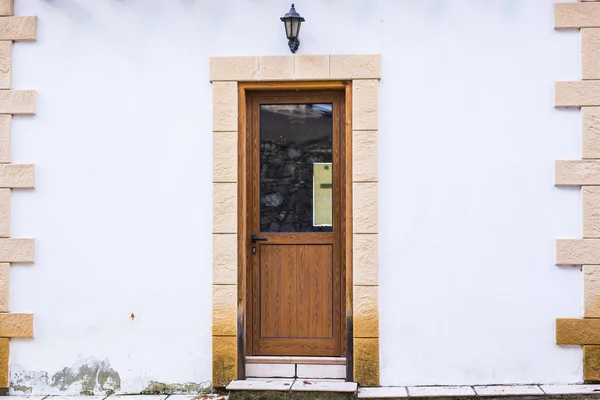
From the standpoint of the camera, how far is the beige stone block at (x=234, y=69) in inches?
215

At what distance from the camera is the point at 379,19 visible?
5.41 m

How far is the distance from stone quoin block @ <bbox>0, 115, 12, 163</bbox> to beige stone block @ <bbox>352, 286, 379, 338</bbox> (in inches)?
115

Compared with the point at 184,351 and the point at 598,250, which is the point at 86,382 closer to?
the point at 184,351

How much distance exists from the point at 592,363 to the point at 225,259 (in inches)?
114

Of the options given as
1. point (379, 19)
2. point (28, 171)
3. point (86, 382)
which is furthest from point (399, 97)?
point (86, 382)

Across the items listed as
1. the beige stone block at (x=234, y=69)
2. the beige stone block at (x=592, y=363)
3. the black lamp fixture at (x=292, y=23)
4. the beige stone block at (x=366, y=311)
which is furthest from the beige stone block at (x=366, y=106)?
the beige stone block at (x=592, y=363)

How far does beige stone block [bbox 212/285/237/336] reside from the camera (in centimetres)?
545

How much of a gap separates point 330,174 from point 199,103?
3.88ft

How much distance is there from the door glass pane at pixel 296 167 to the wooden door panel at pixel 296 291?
202 millimetres

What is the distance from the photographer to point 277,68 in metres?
5.44

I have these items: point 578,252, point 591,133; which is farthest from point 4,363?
point 591,133

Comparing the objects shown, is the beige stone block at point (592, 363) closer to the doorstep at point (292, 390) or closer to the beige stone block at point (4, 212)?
the doorstep at point (292, 390)

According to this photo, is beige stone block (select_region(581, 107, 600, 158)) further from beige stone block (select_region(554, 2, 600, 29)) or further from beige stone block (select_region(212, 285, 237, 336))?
beige stone block (select_region(212, 285, 237, 336))

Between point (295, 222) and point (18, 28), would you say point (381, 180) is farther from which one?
point (18, 28)
